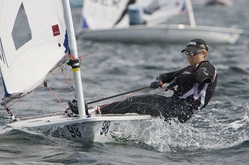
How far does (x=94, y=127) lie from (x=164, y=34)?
388 inches

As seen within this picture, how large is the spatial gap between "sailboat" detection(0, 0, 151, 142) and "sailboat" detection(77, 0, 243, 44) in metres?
9.39

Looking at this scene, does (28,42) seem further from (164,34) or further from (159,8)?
(159,8)

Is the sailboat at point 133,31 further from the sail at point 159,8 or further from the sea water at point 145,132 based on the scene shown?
the sea water at point 145,132

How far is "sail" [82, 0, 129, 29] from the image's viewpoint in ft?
50.6

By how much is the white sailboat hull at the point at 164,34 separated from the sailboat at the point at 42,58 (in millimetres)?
9377

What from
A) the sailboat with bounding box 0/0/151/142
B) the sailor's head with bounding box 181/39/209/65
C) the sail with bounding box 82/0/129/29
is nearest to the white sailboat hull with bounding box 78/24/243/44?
the sail with bounding box 82/0/129/29

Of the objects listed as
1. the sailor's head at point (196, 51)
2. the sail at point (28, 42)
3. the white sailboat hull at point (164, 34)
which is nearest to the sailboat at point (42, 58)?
the sail at point (28, 42)

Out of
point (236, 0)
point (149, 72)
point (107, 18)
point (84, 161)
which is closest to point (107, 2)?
point (107, 18)

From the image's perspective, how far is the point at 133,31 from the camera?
15195mm

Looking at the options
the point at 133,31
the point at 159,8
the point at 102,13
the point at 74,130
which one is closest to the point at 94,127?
the point at 74,130

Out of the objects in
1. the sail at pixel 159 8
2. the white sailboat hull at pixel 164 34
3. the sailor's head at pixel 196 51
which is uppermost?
the sailor's head at pixel 196 51

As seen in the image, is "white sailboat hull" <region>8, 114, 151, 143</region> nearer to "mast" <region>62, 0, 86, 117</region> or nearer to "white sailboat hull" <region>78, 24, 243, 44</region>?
"mast" <region>62, 0, 86, 117</region>

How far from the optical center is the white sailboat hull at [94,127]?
547cm

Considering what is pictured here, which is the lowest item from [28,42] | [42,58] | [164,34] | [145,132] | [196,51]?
[164,34]
